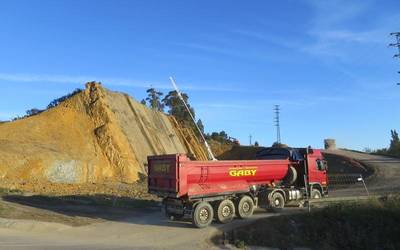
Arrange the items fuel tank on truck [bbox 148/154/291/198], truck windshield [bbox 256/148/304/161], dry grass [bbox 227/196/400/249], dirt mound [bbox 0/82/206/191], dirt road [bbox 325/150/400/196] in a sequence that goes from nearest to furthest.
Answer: dry grass [bbox 227/196/400/249], fuel tank on truck [bbox 148/154/291/198], truck windshield [bbox 256/148/304/161], dirt road [bbox 325/150/400/196], dirt mound [bbox 0/82/206/191]

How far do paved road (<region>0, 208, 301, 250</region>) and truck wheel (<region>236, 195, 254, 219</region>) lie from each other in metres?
0.39

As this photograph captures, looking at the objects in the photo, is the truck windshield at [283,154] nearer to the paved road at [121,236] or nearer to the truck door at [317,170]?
the truck door at [317,170]

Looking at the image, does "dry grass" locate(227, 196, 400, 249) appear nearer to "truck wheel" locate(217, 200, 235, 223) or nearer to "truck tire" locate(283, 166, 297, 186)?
"truck wheel" locate(217, 200, 235, 223)

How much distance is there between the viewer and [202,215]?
1967 centimetres

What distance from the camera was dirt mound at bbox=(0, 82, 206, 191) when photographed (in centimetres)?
3647

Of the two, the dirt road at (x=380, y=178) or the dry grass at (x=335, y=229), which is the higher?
the dirt road at (x=380, y=178)

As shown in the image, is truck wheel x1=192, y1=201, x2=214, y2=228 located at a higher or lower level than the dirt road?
lower

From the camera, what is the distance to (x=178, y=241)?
56.7 ft

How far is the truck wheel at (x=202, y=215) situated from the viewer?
19422 millimetres

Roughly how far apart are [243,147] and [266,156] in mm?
48756

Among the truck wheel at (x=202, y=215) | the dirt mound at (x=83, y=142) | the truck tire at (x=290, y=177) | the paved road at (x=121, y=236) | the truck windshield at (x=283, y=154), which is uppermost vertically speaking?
the dirt mound at (x=83, y=142)

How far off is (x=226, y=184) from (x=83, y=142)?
2593 cm

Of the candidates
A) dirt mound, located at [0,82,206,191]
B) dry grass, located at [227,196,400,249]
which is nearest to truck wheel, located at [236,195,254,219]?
dry grass, located at [227,196,400,249]

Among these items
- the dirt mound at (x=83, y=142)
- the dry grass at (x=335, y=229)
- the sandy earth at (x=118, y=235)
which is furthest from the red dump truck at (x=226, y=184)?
the dirt mound at (x=83, y=142)
